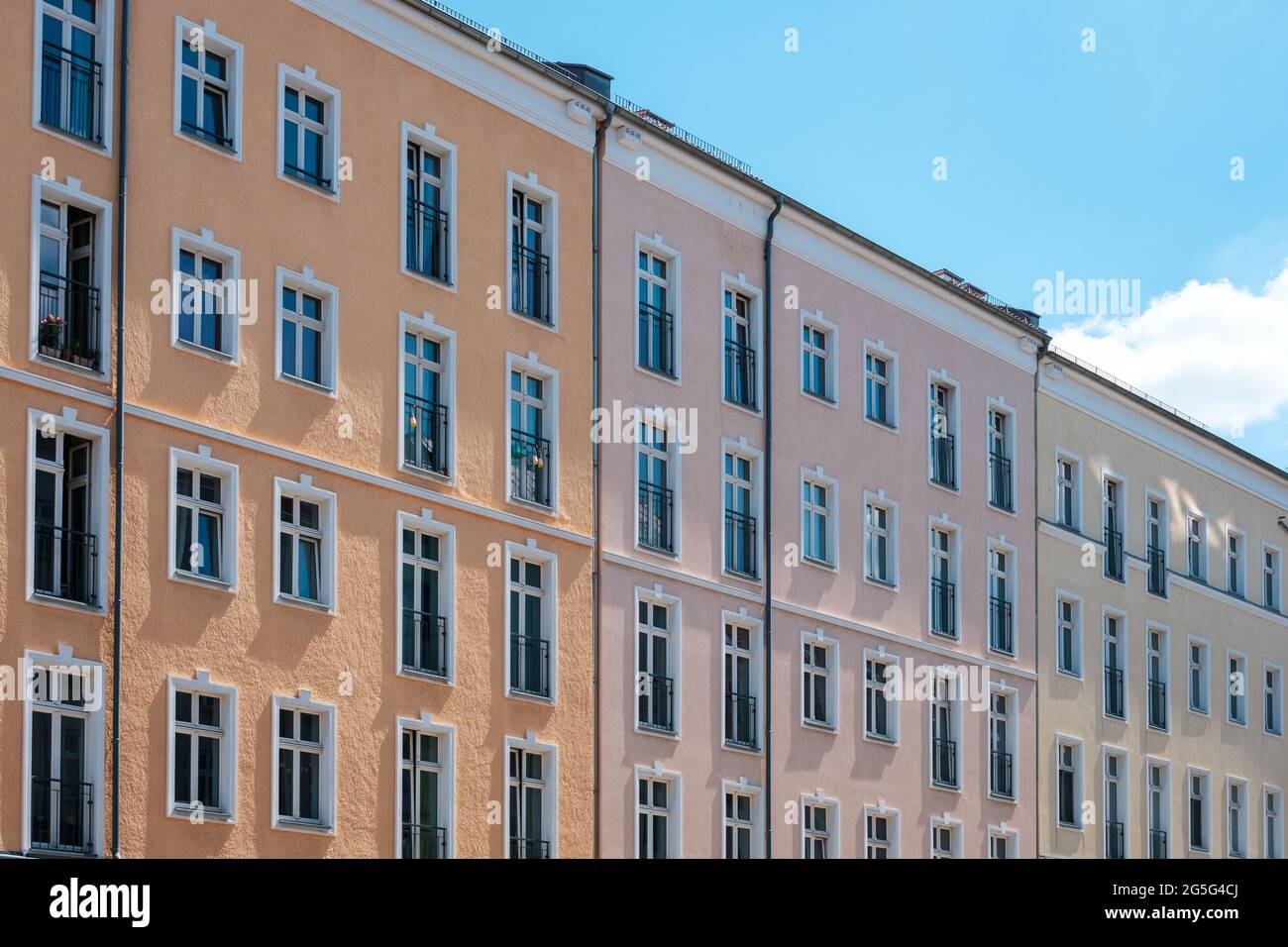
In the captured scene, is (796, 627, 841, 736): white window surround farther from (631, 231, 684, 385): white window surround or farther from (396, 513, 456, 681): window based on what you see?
(396, 513, 456, 681): window

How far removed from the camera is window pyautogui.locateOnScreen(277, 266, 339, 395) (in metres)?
31.3

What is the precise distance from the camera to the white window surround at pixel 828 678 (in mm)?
40750

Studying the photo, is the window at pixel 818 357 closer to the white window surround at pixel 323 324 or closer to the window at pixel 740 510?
the window at pixel 740 510

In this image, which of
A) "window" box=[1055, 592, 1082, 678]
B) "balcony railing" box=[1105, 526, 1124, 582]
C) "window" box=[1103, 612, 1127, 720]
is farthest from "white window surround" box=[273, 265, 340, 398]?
"balcony railing" box=[1105, 526, 1124, 582]

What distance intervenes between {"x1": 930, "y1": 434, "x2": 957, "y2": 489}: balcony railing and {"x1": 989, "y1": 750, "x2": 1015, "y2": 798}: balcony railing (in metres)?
5.64

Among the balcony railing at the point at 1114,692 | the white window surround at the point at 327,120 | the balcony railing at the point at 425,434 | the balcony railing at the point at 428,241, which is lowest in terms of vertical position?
the balcony railing at the point at 1114,692

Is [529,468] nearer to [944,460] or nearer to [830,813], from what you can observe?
[830,813]

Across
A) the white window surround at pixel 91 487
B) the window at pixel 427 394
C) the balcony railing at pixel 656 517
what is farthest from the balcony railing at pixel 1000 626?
the white window surround at pixel 91 487

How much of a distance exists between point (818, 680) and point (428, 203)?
12.6m

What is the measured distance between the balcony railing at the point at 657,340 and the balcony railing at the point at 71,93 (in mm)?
11948

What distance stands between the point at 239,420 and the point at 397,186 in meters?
5.15

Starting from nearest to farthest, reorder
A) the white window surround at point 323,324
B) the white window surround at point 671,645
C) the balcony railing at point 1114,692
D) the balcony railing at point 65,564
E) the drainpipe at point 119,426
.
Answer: the balcony railing at point 65,564 < the drainpipe at point 119,426 < the white window surround at point 323,324 < the white window surround at point 671,645 < the balcony railing at point 1114,692

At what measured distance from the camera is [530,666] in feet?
114
